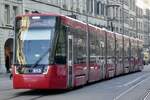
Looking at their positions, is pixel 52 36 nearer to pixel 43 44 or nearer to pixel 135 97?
pixel 43 44

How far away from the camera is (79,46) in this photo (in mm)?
26922

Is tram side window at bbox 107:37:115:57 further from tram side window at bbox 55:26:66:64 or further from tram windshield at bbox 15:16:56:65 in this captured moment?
tram windshield at bbox 15:16:56:65

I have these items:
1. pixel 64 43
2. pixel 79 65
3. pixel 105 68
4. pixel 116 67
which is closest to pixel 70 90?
pixel 79 65

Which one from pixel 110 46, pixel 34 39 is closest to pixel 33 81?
pixel 34 39

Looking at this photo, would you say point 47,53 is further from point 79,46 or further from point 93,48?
point 93,48

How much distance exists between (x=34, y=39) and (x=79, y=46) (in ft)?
14.5

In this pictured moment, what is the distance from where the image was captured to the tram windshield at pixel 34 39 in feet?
74.2

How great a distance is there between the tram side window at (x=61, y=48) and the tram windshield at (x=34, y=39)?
44 cm

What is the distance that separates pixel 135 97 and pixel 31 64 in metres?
4.41

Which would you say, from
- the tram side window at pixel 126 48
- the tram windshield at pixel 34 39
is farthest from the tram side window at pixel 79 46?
the tram side window at pixel 126 48

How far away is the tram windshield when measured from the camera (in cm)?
2262

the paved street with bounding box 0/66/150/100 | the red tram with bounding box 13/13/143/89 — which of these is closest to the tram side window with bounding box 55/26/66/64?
the red tram with bounding box 13/13/143/89

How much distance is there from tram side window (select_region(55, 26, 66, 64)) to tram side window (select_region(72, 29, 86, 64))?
1.88 metres

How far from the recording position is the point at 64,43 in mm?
23734
